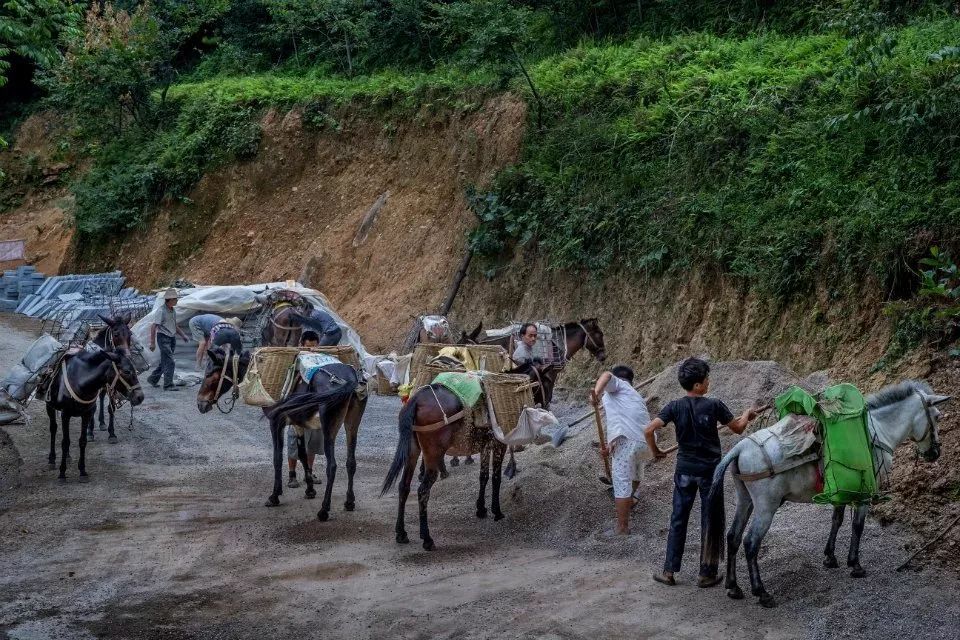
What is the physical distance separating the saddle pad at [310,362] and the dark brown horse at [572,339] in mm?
3179

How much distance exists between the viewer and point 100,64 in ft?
112

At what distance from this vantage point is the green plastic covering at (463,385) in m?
10.4

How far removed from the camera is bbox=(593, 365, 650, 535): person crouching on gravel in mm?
9836

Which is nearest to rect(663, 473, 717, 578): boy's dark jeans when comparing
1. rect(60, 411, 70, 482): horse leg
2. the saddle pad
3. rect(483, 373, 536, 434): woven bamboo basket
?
rect(483, 373, 536, 434): woven bamboo basket

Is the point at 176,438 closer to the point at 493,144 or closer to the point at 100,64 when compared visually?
the point at 493,144

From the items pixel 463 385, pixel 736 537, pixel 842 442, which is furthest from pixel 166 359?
pixel 842 442

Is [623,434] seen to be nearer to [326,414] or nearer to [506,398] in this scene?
[506,398]

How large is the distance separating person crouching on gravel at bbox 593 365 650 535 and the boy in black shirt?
4.17 feet

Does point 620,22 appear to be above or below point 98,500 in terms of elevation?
above

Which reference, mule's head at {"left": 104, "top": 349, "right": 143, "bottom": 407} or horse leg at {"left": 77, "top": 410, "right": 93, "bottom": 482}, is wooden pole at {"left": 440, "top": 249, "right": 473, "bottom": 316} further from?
horse leg at {"left": 77, "top": 410, "right": 93, "bottom": 482}

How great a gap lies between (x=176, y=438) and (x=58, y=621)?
775 cm

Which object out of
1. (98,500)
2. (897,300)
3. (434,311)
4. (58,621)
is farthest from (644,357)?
(58,621)

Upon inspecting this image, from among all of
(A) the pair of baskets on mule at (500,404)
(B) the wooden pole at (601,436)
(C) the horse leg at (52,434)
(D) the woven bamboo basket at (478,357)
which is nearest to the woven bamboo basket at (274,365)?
(D) the woven bamboo basket at (478,357)

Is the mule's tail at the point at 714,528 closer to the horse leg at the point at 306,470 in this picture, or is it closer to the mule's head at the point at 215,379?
the horse leg at the point at 306,470
